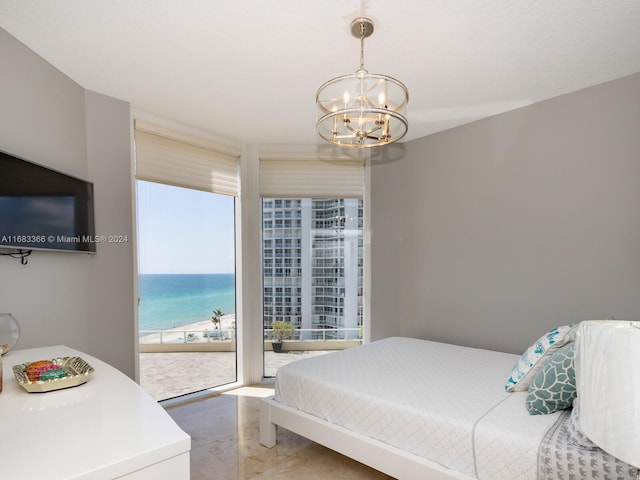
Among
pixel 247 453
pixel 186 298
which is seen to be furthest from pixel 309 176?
pixel 247 453

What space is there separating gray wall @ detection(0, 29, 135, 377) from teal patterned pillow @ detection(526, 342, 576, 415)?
2818 mm

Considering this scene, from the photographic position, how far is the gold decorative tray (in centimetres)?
134

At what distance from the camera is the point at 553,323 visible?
3033 millimetres

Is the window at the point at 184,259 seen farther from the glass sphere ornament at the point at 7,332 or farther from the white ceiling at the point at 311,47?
the glass sphere ornament at the point at 7,332

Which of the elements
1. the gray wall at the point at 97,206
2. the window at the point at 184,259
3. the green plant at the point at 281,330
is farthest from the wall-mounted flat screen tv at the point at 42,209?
the green plant at the point at 281,330

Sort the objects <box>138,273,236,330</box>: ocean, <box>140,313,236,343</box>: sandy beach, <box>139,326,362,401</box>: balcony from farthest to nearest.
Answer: <box>140,313,236,343</box>: sandy beach → <box>139,326,362,401</box>: balcony → <box>138,273,236,330</box>: ocean

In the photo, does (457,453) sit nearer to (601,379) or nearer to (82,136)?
(601,379)

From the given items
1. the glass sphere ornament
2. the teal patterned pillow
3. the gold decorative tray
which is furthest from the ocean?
the teal patterned pillow

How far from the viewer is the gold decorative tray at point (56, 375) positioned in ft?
4.38

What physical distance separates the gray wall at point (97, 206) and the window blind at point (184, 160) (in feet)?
→ 0.86

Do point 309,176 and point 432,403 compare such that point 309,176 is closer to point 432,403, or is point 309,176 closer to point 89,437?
point 432,403

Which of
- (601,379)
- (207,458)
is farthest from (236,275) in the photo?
(601,379)

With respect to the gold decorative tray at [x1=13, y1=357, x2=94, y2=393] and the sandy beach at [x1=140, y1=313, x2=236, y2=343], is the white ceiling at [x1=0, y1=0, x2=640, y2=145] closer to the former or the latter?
the gold decorative tray at [x1=13, y1=357, x2=94, y2=393]

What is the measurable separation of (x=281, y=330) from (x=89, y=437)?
335 centimetres
